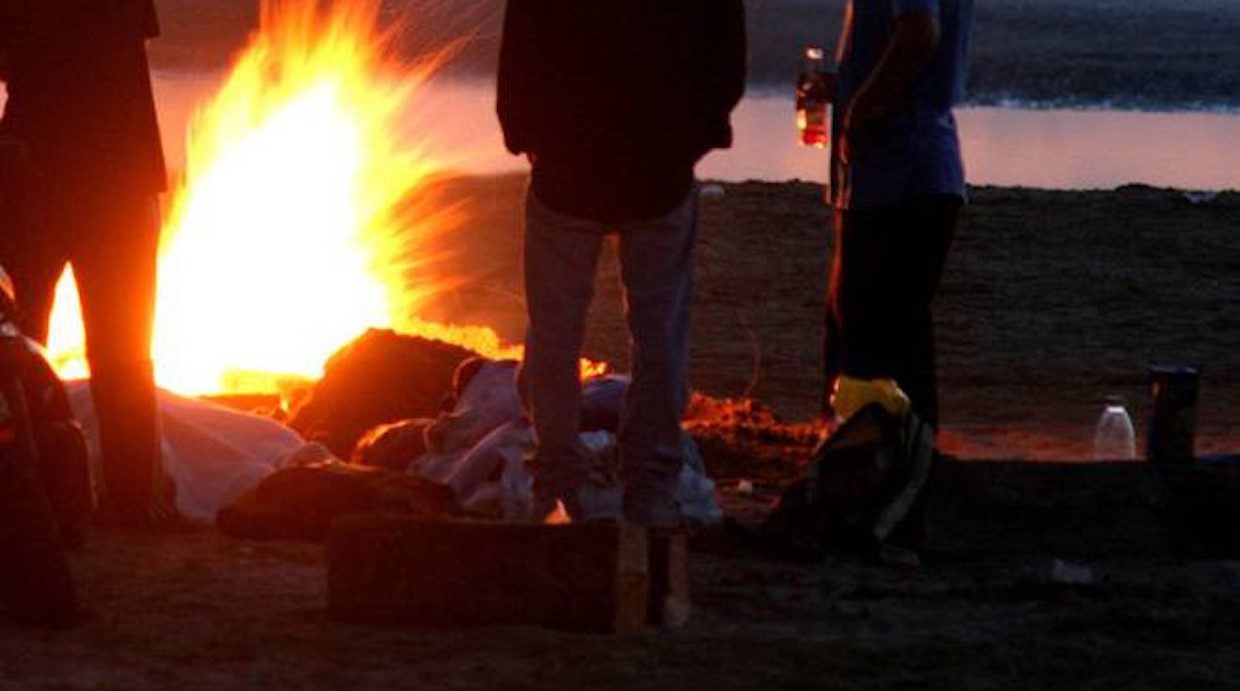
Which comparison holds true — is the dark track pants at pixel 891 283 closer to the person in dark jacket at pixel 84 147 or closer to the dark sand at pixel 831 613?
the dark sand at pixel 831 613

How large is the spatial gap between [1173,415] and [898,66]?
148 cm

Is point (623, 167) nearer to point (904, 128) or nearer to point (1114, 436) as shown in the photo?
point (904, 128)

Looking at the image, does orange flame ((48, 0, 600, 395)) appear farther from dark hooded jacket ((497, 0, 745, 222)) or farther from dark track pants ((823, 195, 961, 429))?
dark hooded jacket ((497, 0, 745, 222))

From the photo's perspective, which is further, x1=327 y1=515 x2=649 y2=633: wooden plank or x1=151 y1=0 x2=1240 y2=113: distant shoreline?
x1=151 y1=0 x2=1240 y2=113: distant shoreline

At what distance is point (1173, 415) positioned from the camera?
956 centimetres

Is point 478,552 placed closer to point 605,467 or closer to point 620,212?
point 620,212

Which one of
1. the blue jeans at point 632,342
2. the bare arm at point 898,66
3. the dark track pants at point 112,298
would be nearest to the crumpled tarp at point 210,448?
the dark track pants at point 112,298

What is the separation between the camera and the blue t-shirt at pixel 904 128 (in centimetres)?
937

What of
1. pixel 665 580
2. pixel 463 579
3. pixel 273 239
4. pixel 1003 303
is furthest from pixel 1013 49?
pixel 463 579

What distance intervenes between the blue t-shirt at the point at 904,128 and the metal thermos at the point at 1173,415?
92cm

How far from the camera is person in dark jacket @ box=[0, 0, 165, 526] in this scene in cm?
848

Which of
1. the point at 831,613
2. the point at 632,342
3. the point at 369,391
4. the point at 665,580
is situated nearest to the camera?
the point at 665,580

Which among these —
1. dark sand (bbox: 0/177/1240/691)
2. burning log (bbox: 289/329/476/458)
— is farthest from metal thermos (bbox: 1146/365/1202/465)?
burning log (bbox: 289/329/476/458)

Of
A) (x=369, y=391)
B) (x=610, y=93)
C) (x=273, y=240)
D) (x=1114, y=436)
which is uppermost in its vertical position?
(x=610, y=93)
